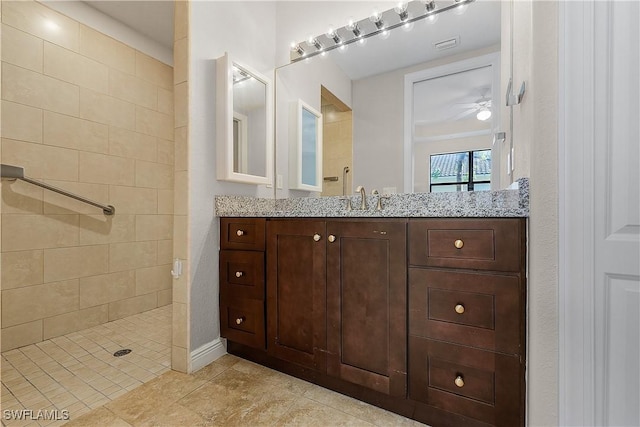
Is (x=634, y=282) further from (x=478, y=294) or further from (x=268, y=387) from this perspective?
(x=268, y=387)

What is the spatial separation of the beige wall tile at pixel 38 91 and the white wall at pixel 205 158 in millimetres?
1192

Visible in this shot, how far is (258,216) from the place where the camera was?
1.48 metres

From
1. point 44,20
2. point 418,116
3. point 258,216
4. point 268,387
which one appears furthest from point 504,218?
point 44,20

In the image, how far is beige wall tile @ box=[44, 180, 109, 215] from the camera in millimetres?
1899

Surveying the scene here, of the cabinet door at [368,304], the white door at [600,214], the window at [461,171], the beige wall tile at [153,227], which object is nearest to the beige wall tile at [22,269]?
the beige wall tile at [153,227]

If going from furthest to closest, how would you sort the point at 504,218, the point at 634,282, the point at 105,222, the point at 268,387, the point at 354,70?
the point at 105,222 → the point at 354,70 → the point at 268,387 → the point at 504,218 → the point at 634,282

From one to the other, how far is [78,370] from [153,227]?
4.15ft

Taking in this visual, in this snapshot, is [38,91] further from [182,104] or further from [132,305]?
[132,305]

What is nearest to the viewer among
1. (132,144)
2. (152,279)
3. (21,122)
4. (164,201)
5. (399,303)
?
(399,303)

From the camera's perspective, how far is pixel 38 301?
184 centimetres

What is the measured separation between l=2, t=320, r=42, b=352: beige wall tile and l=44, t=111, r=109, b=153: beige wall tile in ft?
3.94

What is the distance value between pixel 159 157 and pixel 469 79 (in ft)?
8.27

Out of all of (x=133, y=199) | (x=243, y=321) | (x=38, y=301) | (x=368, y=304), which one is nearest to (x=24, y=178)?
(x=133, y=199)

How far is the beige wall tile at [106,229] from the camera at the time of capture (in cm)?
208
